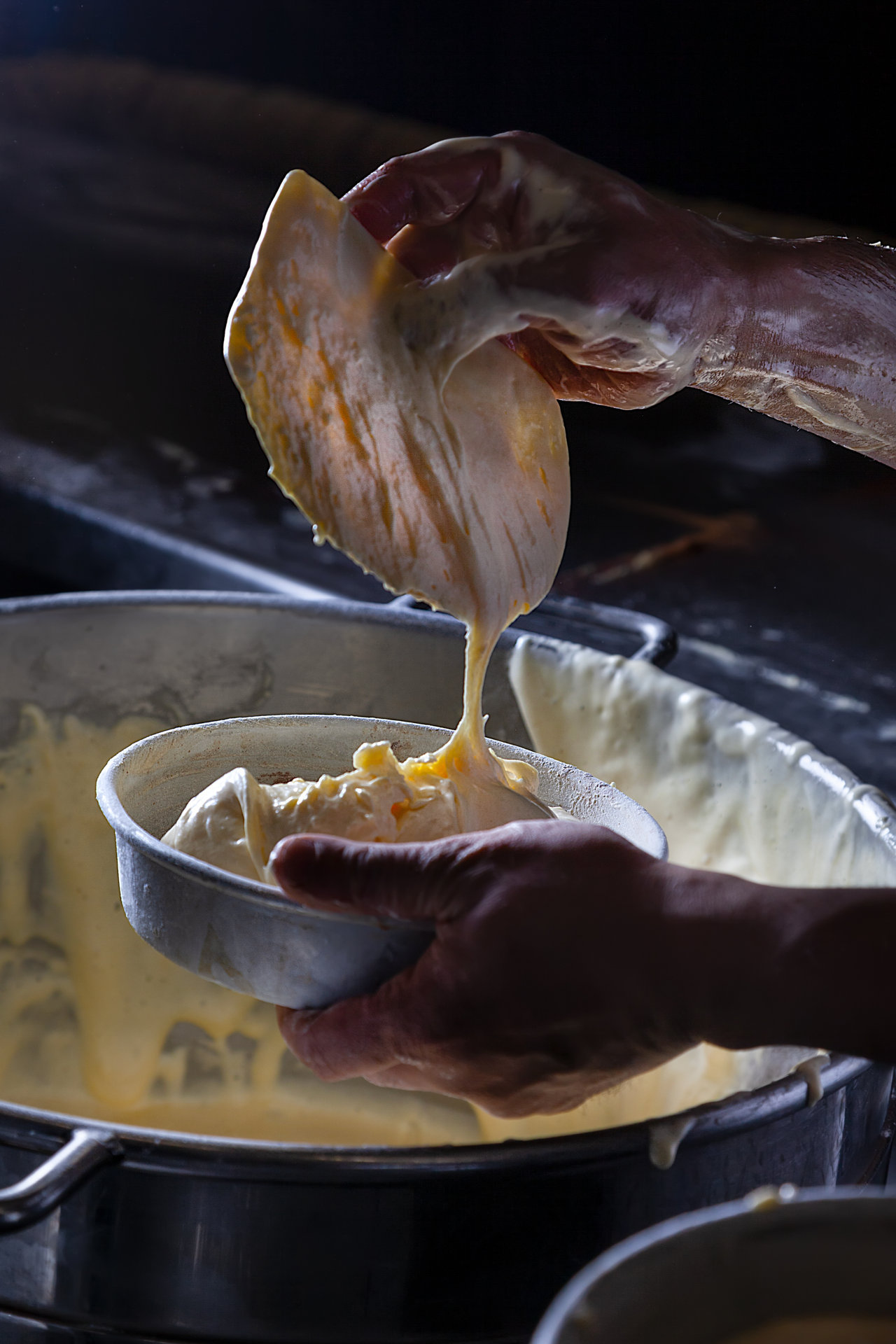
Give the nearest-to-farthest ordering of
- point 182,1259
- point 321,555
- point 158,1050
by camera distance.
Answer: point 182,1259 → point 158,1050 → point 321,555

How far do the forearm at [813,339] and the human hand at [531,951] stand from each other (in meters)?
0.34

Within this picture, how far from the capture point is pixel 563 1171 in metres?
0.46

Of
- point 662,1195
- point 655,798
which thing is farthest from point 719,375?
point 662,1195

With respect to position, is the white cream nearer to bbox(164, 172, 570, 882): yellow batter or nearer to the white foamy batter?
bbox(164, 172, 570, 882): yellow batter

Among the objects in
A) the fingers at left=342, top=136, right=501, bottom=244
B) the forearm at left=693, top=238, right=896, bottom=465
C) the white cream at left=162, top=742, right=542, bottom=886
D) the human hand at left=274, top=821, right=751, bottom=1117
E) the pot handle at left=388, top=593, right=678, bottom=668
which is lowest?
the pot handle at left=388, top=593, right=678, bottom=668

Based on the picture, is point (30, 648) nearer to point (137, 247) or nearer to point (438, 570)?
point (438, 570)

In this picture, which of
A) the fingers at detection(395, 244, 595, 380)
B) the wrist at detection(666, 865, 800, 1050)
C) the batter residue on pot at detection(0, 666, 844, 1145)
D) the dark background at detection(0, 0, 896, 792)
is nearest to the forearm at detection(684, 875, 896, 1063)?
the wrist at detection(666, 865, 800, 1050)

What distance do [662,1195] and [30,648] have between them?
630mm

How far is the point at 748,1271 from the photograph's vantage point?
292 millimetres

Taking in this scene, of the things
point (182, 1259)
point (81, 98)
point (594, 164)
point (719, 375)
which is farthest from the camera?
point (81, 98)

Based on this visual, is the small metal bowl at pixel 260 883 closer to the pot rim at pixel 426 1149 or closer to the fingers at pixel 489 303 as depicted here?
the pot rim at pixel 426 1149

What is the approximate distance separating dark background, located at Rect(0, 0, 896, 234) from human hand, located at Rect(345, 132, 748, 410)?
401 millimetres

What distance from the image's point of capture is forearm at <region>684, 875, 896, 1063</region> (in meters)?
0.46

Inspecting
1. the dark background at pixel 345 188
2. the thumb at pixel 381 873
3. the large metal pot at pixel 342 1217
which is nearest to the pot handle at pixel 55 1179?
the large metal pot at pixel 342 1217
